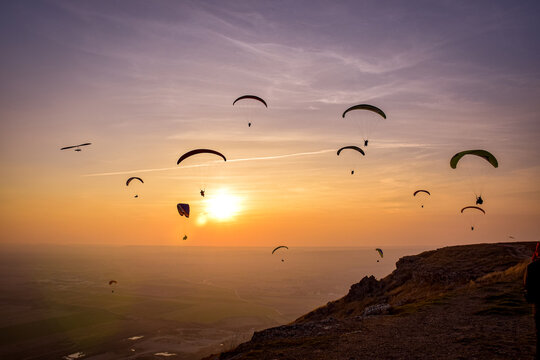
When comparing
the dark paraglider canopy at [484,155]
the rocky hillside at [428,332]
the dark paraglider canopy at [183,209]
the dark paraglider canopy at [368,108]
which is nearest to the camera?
the rocky hillside at [428,332]

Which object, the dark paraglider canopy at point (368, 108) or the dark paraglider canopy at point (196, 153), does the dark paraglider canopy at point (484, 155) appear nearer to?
the dark paraglider canopy at point (368, 108)

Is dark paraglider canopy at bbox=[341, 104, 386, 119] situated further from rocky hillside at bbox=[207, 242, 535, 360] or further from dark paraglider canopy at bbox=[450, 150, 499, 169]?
rocky hillside at bbox=[207, 242, 535, 360]

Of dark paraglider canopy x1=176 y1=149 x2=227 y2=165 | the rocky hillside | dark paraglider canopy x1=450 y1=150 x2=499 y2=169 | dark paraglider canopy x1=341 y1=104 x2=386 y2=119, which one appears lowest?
the rocky hillside

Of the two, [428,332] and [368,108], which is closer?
[428,332]

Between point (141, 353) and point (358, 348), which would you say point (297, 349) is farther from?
point (141, 353)

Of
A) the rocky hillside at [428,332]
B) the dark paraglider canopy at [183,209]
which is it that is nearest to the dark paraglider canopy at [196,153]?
the dark paraglider canopy at [183,209]

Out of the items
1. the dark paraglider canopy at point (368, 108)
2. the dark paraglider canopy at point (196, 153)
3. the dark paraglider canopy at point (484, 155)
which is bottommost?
the dark paraglider canopy at point (484, 155)

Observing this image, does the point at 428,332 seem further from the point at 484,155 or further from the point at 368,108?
the point at 368,108

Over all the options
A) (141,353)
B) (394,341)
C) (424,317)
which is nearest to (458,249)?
(424,317)

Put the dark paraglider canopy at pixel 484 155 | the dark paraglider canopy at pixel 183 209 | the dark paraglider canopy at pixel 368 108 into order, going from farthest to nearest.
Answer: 1. the dark paraglider canopy at pixel 183 209
2. the dark paraglider canopy at pixel 368 108
3. the dark paraglider canopy at pixel 484 155

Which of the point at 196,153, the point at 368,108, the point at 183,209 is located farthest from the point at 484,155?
the point at 183,209

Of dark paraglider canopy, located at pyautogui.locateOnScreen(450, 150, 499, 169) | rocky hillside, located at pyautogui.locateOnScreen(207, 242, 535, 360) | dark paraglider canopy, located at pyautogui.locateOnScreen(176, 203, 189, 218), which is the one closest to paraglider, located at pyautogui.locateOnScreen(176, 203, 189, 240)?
dark paraglider canopy, located at pyautogui.locateOnScreen(176, 203, 189, 218)

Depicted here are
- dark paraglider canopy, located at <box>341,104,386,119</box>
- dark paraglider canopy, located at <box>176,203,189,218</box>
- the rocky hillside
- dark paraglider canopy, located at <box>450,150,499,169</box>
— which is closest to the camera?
the rocky hillside
